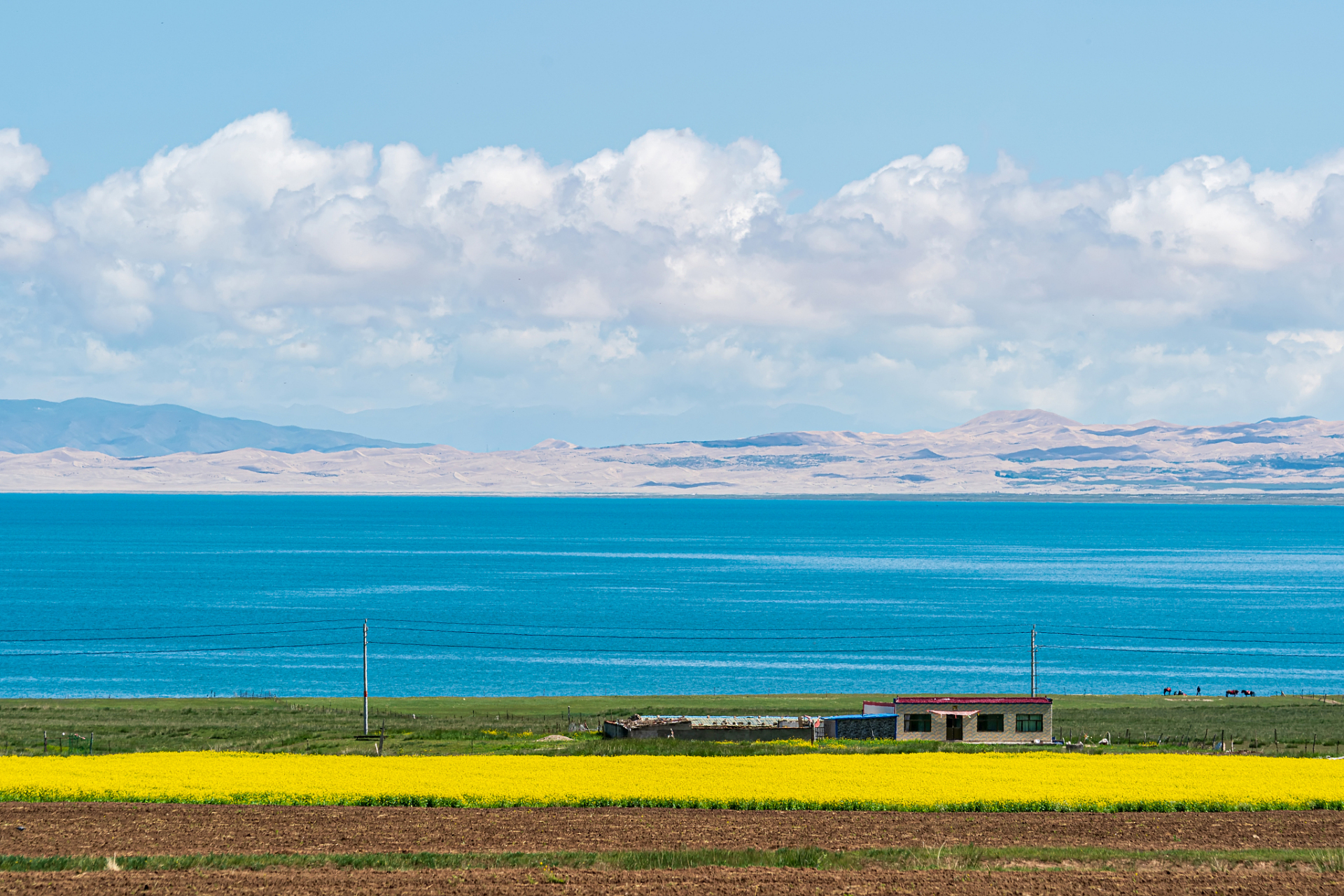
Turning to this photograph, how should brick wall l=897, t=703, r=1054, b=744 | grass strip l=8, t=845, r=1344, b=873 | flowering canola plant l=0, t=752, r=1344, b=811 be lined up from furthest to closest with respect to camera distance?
1. brick wall l=897, t=703, r=1054, b=744
2. flowering canola plant l=0, t=752, r=1344, b=811
3. grass strip l=8, t=845, r=1344, b=873

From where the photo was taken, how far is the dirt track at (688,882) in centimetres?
2559

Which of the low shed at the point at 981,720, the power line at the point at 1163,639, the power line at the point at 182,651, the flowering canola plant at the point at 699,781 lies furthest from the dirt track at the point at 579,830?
the power line at the point at 1163,639

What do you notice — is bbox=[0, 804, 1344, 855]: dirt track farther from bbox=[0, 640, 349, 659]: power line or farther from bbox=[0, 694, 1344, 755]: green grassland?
bbox=[0, 640, 349, 659]: power line

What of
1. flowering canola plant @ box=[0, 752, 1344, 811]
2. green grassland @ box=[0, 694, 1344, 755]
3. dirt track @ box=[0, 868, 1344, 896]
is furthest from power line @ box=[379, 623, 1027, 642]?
dirt track @ box=[0, 868, 1344, 896]

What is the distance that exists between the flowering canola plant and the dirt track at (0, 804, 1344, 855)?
1156 millimetres

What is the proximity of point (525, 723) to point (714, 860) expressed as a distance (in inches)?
1452

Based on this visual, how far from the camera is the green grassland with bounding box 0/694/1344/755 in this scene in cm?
5275

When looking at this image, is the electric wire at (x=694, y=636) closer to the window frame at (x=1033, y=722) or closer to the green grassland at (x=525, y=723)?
the green grassland at (x=525, y=723)

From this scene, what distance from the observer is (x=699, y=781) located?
135ft

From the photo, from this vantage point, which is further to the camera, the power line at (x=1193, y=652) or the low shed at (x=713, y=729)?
the power line at (x=1193, y=652)

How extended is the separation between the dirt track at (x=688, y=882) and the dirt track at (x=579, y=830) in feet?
10.0

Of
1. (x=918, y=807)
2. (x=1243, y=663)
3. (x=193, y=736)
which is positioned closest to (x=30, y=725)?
(x=193, y=736)

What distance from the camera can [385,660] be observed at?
109 meters

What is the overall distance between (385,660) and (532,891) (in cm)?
8635
